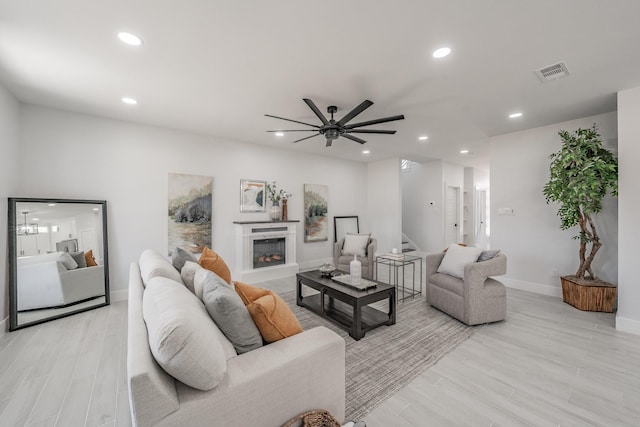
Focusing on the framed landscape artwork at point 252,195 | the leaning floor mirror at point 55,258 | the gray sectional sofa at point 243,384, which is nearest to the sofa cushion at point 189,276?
the gray sectional sofa at point 243,384

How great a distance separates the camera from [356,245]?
5277 millimetres

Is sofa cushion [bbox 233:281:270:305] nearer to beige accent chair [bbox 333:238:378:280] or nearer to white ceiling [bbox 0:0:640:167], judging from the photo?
white ceiling [bbox 0:0:640:167]

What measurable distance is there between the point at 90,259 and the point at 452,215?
8.08m

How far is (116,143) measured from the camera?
4016 mm

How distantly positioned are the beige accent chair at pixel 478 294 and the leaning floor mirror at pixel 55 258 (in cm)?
468

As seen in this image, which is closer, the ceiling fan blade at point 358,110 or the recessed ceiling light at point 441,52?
the recessed ceiling light at point 441,52

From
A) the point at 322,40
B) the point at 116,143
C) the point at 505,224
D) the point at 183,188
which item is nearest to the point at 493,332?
the point at 505,224

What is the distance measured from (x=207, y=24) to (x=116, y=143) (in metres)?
3.02

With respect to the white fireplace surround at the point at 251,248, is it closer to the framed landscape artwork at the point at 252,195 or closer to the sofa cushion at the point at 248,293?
the framed landscape artwork at the point at 252,195

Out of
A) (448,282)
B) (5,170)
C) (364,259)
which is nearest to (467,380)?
(448,282)

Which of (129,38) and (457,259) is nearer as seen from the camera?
(129,38)

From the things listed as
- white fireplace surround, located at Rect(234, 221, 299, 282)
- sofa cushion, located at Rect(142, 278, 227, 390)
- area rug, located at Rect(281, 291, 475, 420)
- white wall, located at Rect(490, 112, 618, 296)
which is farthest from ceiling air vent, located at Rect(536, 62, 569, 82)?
white fireplace surround, located at Rect(234, 221, 299, 282)

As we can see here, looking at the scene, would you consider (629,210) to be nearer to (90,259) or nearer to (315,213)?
(315,213)

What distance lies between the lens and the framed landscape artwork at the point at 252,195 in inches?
207
